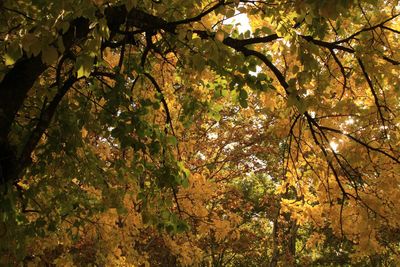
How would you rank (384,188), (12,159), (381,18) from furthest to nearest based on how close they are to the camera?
(384,188) → (381,18) → (12,159)

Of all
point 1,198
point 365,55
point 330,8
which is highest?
point 365,55

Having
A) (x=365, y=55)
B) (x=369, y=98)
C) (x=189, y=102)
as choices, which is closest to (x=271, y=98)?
(x=189, y=102)

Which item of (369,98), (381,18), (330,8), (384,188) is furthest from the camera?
(384,188)

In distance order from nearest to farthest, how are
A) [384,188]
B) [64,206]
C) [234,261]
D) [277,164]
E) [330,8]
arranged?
[330,8] → [64,206] → [384,188] → [277,164] → [234,261]

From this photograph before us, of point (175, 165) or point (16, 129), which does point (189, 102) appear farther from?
point (16, 129)

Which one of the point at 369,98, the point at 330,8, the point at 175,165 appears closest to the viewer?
the point at 330,8

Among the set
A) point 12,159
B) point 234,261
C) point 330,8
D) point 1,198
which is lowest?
point 1,198

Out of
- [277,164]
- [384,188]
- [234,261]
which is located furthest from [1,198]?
[234,261]

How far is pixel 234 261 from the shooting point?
65.0 feet

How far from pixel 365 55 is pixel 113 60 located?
4.02 metres

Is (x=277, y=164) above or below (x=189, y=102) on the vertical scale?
above

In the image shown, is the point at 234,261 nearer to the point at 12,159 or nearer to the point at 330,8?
the point at 12,159

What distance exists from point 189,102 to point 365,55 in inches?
77.9

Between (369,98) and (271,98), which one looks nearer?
(271,98)
